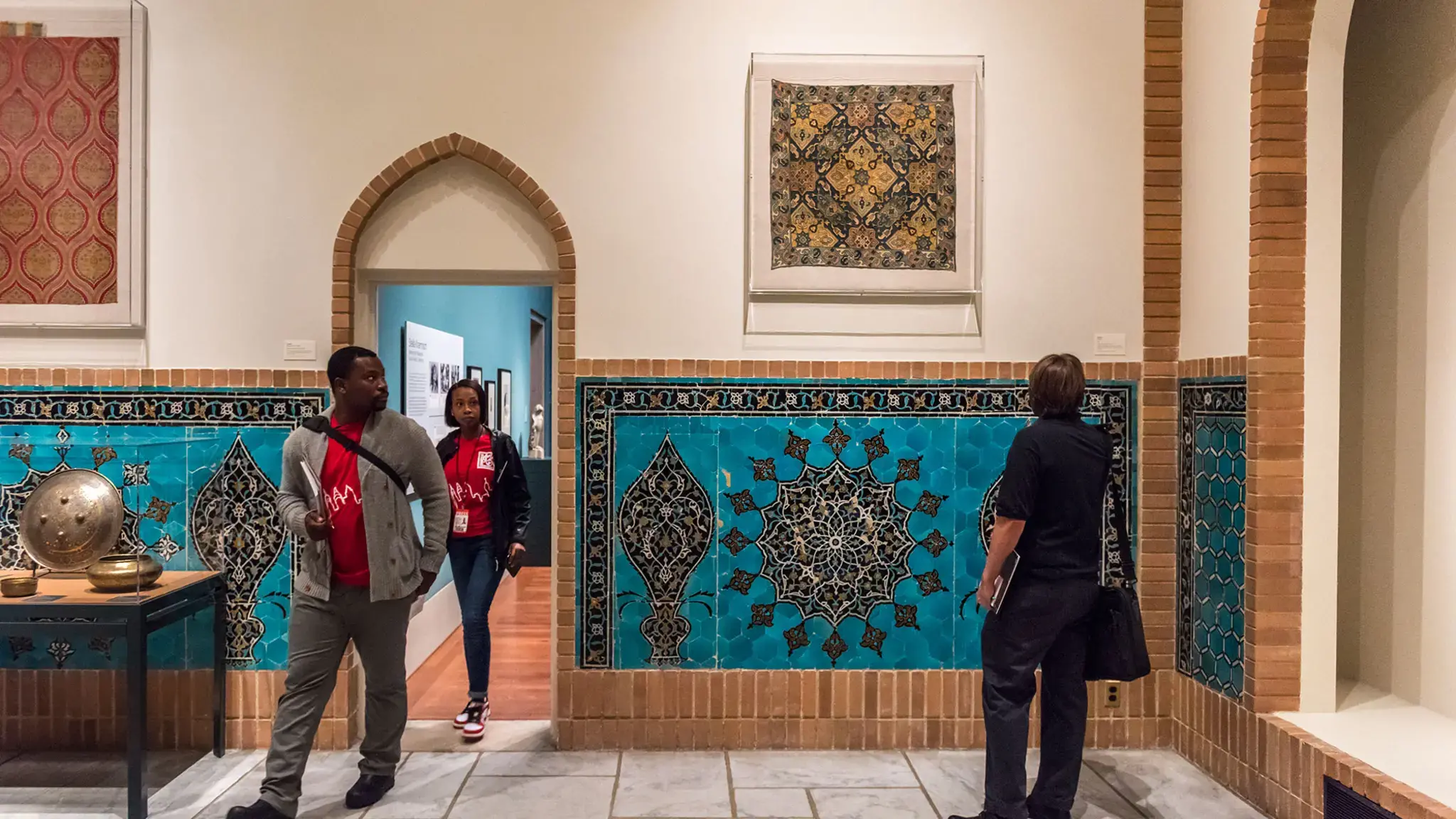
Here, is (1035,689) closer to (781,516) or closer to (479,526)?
(781,516)

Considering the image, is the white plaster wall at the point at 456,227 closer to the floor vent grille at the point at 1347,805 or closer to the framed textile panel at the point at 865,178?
the framed textile panel at the point at 865,178

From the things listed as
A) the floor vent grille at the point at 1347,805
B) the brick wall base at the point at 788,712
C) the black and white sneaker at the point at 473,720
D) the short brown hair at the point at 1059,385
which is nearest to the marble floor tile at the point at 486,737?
the black and white sneaker at the point at 473,720

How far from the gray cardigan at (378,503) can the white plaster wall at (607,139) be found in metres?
0.94

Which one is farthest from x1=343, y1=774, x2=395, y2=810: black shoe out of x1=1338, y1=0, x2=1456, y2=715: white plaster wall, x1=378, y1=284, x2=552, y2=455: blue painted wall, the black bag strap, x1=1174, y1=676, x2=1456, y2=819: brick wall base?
x1=1338, y1=0, x2=1456, y2=715: white plaster wall

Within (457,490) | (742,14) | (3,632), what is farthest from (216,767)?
(742,14)

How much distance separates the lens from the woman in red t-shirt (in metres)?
4.43

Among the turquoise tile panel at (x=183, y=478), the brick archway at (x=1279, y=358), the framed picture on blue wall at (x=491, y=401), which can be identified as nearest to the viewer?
the brick archway at (x=1279, y=358)

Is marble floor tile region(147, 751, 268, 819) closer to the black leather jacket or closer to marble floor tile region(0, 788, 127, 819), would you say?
marble floor tile region(0, 788, 127, 819)

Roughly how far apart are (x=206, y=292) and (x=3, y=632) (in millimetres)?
1547

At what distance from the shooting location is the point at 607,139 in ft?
14.2

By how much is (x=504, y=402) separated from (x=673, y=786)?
5.66m

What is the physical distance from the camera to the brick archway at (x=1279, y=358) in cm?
366

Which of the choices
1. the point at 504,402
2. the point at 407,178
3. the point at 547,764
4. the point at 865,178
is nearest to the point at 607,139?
the point at 407,178

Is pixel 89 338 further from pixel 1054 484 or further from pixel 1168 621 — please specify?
pixel 1168 621
